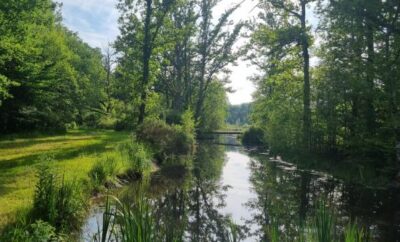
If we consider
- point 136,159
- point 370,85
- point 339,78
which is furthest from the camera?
point 339,78

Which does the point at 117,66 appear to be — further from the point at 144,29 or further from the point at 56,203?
the point at 56,203

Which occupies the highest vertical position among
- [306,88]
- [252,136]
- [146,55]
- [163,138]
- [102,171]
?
[146,55]

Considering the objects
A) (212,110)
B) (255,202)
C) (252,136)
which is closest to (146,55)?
(255,202)

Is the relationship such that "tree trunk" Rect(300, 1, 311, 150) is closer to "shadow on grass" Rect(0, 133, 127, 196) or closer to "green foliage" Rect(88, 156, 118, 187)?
"shadow on grass" Rect(0, 133, 127, 196)

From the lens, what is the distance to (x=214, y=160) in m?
27.3

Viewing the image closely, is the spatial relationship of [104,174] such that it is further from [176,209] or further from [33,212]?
[33,212]

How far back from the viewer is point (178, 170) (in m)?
20.9

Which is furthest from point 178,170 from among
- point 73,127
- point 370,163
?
point 73,127

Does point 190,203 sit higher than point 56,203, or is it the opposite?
point 56,203

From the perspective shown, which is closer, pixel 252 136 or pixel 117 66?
pixel 117 66

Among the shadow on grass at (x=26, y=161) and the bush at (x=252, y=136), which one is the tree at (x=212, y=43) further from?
the shadow on grass at (x=26, y=161)

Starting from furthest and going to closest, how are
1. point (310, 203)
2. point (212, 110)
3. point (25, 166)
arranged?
point (212, 110)
point (25, 166)
point (310, 203)

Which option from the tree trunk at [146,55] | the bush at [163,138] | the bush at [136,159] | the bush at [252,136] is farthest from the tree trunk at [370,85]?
the bush at [252,136]

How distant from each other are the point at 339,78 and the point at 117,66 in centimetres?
2095
